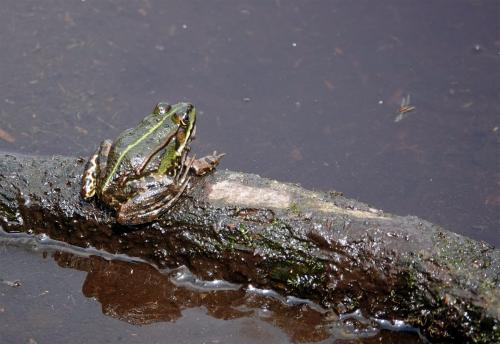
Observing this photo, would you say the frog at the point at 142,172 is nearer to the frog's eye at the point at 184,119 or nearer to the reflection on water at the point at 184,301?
the frog's eye at the point at 184,119

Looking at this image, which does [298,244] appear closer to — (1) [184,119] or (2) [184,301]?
(2) [184,301]

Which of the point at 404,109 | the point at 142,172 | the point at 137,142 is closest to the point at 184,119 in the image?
the point at 137,142

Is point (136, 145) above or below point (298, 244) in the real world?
above

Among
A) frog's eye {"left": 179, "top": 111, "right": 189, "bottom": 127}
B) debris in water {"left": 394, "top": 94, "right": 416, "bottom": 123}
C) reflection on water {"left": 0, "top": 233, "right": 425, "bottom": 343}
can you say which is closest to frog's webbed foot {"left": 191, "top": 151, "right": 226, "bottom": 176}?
frog's eye {"left": 179, "top": 111, "right": 189, "bottom": 127}

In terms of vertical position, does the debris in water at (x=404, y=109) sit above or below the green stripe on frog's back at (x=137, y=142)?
below

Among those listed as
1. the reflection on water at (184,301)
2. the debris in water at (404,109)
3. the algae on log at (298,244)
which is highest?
the algae on log at (298,244)

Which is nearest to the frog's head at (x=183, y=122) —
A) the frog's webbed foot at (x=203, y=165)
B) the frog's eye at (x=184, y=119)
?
the frog's eye at (x=184, y=119)

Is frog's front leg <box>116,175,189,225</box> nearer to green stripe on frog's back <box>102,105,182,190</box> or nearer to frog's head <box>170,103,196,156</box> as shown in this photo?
green stripe on frog's back <box>102,105,182,190</box>
